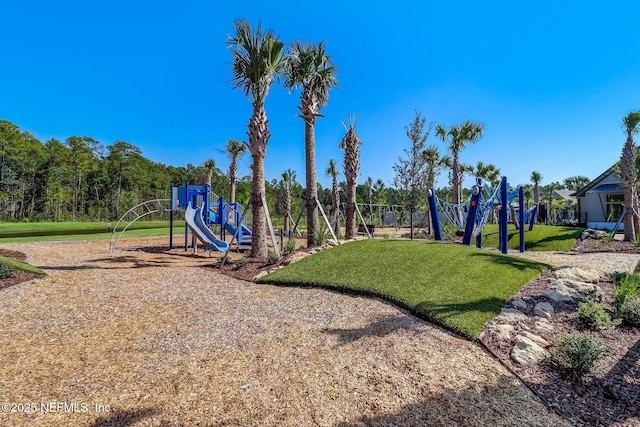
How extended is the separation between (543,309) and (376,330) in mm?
2950

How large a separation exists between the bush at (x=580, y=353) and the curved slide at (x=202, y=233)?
31.7 feet

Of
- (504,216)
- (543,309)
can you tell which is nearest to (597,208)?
(504,216)

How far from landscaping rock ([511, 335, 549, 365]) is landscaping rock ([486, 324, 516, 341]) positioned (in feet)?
0.47

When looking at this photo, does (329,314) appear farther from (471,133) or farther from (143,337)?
(471,133)

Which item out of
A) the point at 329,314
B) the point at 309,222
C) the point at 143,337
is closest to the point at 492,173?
the point at 309,222

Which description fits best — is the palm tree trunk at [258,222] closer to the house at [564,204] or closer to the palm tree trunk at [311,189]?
the palm tree trunk at [311,189]

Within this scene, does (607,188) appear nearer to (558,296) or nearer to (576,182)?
(558,296)

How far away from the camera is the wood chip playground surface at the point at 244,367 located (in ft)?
9.71

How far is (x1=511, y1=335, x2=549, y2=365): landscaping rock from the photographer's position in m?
3.94

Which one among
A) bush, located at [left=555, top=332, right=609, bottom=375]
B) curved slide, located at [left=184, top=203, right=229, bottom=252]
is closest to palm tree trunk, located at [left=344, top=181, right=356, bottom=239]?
curved slide, located at [left=184, top=203, right=229, bottom=252]

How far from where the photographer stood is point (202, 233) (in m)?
11.7

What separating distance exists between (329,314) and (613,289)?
18.6ft

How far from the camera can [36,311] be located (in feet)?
18.3

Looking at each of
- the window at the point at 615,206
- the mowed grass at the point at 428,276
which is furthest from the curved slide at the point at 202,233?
the window at the point at 615,206
